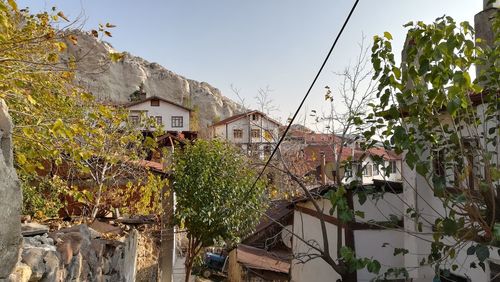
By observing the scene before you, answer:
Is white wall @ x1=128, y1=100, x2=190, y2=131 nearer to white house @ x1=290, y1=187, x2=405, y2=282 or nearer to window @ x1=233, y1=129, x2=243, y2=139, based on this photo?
window @ x1=233, y1=129, x2=243, y2=139

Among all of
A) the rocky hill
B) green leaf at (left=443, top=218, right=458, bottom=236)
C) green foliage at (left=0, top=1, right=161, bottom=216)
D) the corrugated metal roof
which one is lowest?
the corrugated metal roof

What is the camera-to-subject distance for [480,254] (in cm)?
320

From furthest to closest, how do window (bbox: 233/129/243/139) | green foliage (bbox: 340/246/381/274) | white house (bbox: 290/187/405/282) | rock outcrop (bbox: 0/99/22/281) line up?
window (bbox: 233/129/243/139) < white house (bbox: 290/187/405/282) < green foliage (bbox: 340/246/381/274) < rock outcrop (bbox: 0/99/22/281)

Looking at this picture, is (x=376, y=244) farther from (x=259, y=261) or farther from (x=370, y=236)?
(x=259, y=261)

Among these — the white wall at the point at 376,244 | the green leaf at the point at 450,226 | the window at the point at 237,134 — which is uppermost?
the window at the point at 237,134

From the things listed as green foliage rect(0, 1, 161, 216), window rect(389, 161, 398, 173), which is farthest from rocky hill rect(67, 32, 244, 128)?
window rect(389, 161, 398, 173)

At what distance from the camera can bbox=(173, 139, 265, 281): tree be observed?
39.5ft

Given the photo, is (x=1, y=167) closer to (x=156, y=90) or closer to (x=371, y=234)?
(x=371, y=234)

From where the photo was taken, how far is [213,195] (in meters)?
12.1

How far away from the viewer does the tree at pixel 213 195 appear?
12039 millimetres

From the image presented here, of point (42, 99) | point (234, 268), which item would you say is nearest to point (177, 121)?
point (234, 268)

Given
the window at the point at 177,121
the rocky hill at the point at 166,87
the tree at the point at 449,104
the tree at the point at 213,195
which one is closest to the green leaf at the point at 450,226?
the tree at the point at 449,104

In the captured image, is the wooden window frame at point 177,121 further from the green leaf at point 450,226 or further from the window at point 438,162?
the green leaf at point 450,226

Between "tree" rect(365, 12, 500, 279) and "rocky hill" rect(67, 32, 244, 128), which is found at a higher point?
"rocky hill" rect(67, 32, 244, 128)
